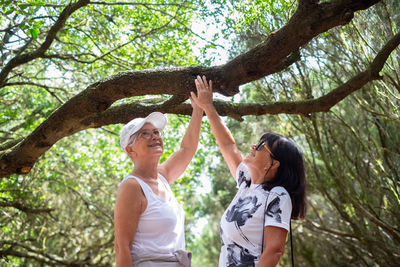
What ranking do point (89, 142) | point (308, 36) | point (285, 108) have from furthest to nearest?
1. point (89, 142)
2. point (285, 108)
3. point (308, 36)

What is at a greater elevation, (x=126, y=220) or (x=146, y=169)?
(x=146, y=169)

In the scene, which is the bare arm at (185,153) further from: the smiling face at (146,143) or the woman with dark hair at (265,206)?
the woman with dark hair at (265,206)

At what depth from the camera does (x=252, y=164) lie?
309 cm

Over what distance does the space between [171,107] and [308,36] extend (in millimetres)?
1526

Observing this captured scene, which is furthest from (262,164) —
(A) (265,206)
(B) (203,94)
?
(B) (203,94)

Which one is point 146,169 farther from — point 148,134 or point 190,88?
point 190,88

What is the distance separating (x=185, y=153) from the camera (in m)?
3.58

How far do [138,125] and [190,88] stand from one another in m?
0.57

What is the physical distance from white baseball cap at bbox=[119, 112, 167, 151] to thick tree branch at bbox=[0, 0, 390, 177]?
0.35 metres

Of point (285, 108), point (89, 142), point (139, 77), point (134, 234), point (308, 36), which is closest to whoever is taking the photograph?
point (134, 234)

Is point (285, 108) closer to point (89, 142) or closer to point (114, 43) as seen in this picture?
point (114, 43)

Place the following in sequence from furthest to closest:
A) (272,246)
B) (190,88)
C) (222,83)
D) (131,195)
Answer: (190,88), (222,83), (131,195), (272,246)

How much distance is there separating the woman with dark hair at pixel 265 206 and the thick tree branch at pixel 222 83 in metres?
0.58

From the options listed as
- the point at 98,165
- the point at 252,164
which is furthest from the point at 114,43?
the point at 252,164
